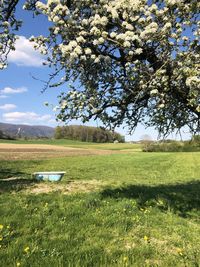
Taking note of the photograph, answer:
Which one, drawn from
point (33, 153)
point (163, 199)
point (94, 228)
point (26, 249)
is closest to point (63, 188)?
point (163, 199)

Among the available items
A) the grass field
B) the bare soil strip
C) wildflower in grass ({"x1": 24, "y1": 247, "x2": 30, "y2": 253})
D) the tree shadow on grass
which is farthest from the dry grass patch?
the bare soil strip

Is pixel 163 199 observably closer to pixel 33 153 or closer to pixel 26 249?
pixel 26 249

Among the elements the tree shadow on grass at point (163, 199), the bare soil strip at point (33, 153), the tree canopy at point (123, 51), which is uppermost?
the tree canopy at point (123, 51)

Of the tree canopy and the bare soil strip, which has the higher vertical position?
the tree canopy

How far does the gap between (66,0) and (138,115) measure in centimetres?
558

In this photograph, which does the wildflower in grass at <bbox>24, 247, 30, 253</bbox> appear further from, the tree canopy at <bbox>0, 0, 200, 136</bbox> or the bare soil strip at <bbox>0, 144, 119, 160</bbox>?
the bare soil strip at <bbox>0, 144, 119, 160</bbox>

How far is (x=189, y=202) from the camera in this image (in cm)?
1625

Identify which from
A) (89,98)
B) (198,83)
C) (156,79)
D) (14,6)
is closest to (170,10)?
(156,79)

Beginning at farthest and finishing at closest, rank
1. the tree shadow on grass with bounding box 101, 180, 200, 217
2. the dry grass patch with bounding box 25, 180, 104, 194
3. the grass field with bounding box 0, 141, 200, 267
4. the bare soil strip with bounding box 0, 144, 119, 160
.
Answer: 1. the bare soil strip with bounding box 0, 144, 119, 160
2. the dry grass patch with bounding box 25, 180, 104, 194
3. the tree shadow on grass with bounding box 101, 180, 200, 217
4. the grass field with bounding box 0, 141, 200, 267

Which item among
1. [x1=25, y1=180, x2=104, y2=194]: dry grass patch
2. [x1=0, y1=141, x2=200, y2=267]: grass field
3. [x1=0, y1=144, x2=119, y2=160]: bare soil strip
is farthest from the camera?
[x1=0, y1=144, x2=119, y2=160]: bare soil strip

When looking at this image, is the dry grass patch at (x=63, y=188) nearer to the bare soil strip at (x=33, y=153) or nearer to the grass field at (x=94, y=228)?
the grass field at (x=94, y=228)

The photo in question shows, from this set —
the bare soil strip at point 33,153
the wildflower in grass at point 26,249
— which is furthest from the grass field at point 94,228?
the bare soil strip at point 33,153

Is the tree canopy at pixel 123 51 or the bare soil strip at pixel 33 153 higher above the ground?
the tree canopy at pixel 123 51

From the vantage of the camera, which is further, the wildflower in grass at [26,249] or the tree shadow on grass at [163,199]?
the tree shadow on grass at [163,199]
